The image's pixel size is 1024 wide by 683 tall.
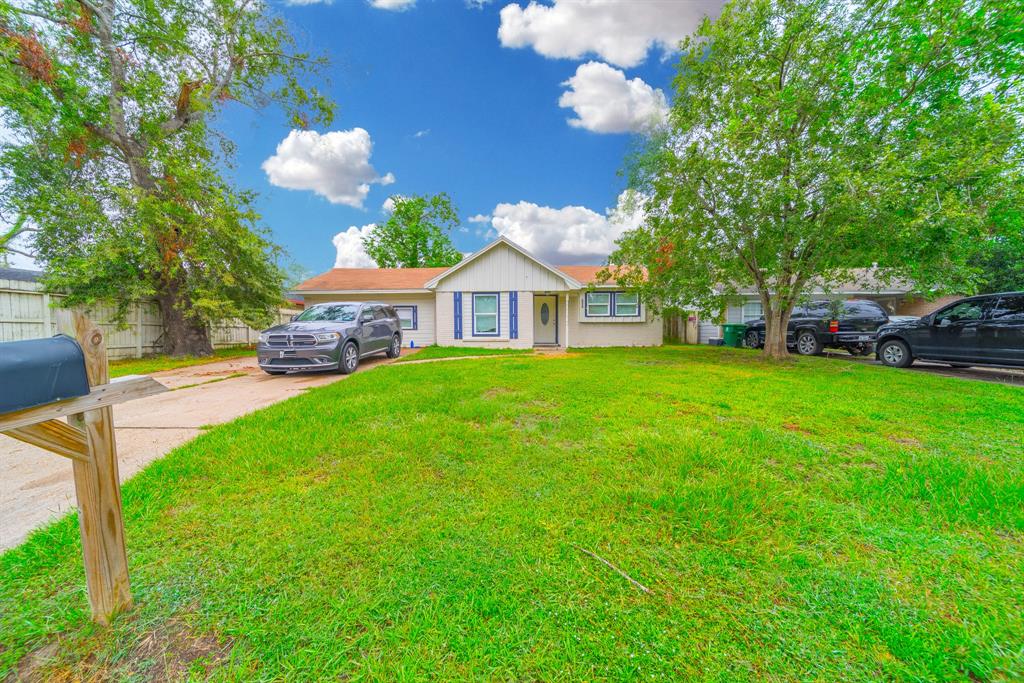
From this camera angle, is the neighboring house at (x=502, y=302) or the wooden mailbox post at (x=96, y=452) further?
the neighboring house at (x=502, y=302)

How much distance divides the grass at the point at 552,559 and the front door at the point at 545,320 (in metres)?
12.1

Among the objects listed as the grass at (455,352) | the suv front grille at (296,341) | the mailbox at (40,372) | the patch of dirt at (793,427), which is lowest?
the patch of dirt at (793,427)

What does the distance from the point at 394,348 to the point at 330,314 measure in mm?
2760

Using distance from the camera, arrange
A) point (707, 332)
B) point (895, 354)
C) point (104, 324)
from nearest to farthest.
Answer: point (895, 354) → point (104, 324) → point (707, 332)

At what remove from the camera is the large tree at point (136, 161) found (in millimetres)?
9352

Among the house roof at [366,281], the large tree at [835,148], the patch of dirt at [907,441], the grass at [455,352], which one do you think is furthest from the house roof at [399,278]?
the patch of dirt at [907,441]

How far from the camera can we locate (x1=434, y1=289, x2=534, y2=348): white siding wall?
554 inches

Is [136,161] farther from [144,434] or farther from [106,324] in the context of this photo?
[144,434]

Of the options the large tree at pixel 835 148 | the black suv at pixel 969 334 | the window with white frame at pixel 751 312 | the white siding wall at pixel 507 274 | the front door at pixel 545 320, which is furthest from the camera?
the window with white frame at pixel 751 312

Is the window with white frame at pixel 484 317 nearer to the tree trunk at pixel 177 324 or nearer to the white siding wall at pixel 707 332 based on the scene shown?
the tree trunk at pixel 177 324

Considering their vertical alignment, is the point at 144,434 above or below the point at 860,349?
below

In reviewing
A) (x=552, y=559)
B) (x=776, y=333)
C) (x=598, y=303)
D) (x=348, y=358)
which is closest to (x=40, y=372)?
(x=552, y=559)

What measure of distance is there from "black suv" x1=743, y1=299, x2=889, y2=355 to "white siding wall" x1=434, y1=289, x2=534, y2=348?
27.9 ft

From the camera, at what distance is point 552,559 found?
2.02 meters
